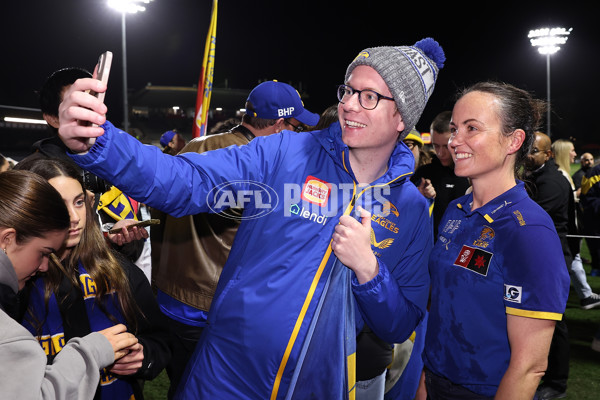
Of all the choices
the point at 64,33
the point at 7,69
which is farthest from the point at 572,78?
the point at 7,69

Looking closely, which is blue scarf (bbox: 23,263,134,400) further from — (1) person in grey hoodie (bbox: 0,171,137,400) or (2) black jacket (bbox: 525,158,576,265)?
(2) black jacket (bbox: 525,158,576,265)

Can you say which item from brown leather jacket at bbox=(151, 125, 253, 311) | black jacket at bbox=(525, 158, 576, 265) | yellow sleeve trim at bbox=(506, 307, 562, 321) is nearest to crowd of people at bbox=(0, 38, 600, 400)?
yellow sleeve trim at bbox=(506, 307, 562, 321)

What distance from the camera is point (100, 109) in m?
1.20

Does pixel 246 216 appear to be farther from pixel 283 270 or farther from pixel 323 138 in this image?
pixel 323 138

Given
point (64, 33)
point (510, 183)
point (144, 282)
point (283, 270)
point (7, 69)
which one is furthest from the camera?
point (64, 33)

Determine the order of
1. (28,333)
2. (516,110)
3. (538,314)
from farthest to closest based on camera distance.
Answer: (516,110) < (538,314) < (28,333)

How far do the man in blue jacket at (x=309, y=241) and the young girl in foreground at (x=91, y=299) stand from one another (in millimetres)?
591

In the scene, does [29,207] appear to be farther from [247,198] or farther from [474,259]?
[474,259]

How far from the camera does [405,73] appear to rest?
1.95 m

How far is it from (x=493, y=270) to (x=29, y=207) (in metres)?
1.77

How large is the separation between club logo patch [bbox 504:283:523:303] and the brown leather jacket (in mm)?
1610

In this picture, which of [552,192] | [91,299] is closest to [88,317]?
[91,299]

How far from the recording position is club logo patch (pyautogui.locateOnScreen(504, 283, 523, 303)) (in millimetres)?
1701

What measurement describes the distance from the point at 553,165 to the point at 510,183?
12.4 feet
